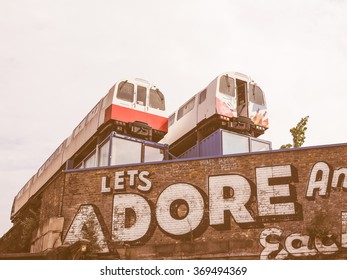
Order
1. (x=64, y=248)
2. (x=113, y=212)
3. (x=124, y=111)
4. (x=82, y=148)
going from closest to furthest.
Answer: (x=64, y=248) < (x=113, y=212) < (x=124, y=111) < (x=82, y=148)

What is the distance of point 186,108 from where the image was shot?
25406 mm

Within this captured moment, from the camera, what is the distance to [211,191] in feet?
58.2

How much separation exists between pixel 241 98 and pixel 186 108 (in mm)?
3672

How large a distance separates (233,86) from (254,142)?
9.81 feet

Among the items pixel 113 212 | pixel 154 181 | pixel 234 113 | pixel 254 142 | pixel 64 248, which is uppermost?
pixel 234 113

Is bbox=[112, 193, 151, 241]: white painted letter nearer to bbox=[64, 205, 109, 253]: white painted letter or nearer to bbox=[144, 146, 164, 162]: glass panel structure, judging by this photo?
bbox=[64, 205, 109, 253]: white painted letter

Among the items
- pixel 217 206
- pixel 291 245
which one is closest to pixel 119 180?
pixel 217 206

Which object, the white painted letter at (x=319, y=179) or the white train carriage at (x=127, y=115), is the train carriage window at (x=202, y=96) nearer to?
the white train carriage at (x=127, y=115)

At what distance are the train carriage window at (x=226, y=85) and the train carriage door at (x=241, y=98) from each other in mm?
564

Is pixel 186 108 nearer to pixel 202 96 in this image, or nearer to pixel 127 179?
pixel 202 96

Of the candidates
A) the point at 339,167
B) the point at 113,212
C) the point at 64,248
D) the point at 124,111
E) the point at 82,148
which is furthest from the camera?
the point at 82,148

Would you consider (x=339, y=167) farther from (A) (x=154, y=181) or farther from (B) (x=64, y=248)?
(B) (x=64, y=248)

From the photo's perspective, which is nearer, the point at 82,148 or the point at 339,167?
the point at 339,167

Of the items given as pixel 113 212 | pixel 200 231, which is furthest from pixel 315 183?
pixel 113 212
